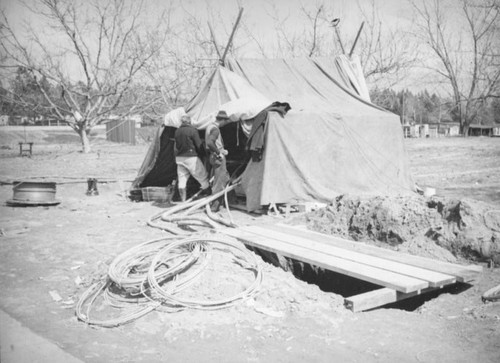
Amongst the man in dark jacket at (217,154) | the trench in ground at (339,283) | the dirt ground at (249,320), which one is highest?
the man in dark jacket at (217,154)

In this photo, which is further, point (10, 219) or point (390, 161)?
point (390, 161)

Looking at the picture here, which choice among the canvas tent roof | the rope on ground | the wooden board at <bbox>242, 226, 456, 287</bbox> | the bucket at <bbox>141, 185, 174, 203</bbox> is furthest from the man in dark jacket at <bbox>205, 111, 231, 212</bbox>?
the rope on ground

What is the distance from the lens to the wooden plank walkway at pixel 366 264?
4492 mm

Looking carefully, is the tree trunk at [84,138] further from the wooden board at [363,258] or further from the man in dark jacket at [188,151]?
the wooden board at [363,258]

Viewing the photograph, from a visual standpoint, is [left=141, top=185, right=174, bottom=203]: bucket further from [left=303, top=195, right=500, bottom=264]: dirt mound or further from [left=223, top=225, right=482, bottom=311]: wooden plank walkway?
[left=223, top=225, right=482, bottom=311]: wooden plank walkway

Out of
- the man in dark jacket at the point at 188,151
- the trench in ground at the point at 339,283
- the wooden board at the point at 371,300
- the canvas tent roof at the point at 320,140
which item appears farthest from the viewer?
the man in dark jacket at the point at 188,151

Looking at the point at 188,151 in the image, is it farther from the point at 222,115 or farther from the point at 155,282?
the point at 155,282

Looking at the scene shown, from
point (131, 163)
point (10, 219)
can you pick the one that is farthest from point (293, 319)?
point (131, 163)

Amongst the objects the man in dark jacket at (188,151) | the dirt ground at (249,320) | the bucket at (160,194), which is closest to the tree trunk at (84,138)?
the bucket at (160,194)

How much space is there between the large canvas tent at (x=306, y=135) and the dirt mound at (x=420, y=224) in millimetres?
1577

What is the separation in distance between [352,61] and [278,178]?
16.1 ft

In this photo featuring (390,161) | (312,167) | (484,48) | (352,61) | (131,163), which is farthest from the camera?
(484,48)

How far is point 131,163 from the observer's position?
20.2m

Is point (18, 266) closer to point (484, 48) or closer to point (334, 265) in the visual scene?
point (334, 265)
